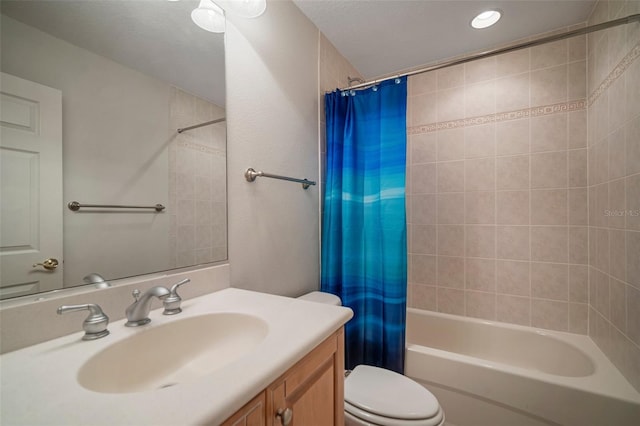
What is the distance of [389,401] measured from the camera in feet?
3.69

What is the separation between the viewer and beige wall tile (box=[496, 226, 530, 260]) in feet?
5.95

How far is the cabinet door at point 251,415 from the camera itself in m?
0.45

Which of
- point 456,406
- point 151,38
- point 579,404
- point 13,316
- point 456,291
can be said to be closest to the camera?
point 13,316

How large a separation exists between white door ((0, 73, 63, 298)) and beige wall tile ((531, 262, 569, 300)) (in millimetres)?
2386

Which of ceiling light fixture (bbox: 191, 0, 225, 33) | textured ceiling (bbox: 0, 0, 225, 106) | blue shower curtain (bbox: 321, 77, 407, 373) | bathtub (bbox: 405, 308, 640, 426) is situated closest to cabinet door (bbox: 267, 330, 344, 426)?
blue shower curtain (bbox: 321, 77, 407, 373)

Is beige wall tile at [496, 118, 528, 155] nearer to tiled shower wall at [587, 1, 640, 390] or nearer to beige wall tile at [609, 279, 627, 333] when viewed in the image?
tiled shower wall at [587, 1, 640, 390]

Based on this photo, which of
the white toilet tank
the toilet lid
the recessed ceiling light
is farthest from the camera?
the recessed ceiling light

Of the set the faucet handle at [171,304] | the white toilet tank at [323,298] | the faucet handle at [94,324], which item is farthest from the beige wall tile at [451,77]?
the faucet handle at [94,324]

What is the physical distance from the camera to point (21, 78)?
2.04 ft

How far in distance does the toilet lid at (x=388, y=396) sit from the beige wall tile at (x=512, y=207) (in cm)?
130

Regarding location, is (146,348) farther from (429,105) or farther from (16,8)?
(429,105)

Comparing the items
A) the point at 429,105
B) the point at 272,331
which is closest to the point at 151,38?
→ the point at 272,331

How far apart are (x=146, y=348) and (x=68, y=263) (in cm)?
30

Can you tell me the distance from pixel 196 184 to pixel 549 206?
210 cm
